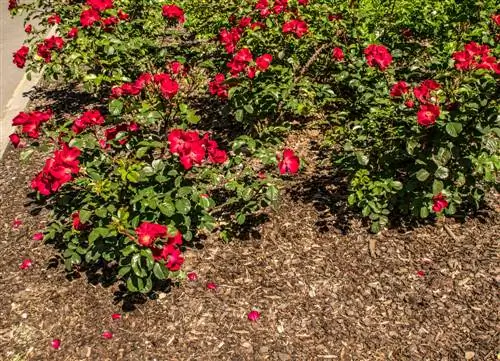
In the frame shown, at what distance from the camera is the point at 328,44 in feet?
17.6

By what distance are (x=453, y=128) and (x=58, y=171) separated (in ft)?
8.31

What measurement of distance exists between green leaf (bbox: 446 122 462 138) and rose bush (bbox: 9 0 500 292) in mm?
15

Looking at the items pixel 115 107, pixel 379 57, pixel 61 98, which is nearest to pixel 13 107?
pixel 61 98

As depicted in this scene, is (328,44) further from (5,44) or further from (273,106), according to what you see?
(5,44)

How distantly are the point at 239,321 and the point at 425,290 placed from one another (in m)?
1.41

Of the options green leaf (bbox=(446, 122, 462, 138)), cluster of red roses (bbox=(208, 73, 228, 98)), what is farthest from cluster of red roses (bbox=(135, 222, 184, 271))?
green leaf (bbox=(446, 122, 462, 138))

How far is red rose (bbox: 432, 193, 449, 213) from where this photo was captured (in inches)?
141

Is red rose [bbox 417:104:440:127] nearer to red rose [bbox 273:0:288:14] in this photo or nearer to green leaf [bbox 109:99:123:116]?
green leaf [bbox 109:99:123:116]

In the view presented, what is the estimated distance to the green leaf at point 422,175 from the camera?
3.41 metres

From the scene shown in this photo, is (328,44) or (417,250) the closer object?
(417,250)

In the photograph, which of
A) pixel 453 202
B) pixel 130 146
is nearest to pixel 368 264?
pixel 453 202

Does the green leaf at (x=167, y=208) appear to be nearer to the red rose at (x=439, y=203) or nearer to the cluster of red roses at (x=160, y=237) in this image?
the cluster of red roses at (x=160, y=237)

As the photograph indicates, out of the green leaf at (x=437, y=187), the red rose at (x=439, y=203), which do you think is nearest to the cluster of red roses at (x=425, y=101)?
the green leaf at (x=437, y=187)

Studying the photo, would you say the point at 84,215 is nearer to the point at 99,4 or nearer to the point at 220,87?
the point at 220,87
